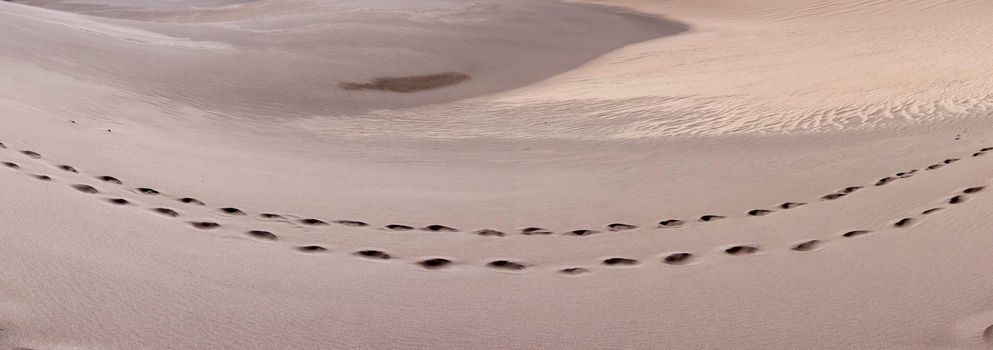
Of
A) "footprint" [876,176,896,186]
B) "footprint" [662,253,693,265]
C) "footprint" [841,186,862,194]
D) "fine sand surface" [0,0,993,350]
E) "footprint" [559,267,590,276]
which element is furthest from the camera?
"footprint" [876,176,896,186]

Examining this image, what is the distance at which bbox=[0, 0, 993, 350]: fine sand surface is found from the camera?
2822 mm

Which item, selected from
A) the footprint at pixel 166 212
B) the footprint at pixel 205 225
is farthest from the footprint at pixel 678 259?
the footprint at pixel 166 212

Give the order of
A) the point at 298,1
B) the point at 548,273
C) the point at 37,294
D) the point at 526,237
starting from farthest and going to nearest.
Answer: the point at 298,1, the point at 526,237, the point at 548,273, the point at 37,294

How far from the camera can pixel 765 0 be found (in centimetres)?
2152

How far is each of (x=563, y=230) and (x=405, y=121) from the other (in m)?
4.93

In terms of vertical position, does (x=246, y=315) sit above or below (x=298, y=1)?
below

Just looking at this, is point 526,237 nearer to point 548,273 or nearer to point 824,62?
point 548,273

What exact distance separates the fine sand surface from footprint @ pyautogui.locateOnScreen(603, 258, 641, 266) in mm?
19

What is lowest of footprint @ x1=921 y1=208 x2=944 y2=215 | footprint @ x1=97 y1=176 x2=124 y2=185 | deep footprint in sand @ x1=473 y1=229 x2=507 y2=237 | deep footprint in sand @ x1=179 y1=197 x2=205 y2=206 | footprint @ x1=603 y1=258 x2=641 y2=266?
footprint @ x1=603 y1=258 x2=641 y2=266

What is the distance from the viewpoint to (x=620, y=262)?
3691mm

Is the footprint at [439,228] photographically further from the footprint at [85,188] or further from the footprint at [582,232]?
the footprint at [85,188]

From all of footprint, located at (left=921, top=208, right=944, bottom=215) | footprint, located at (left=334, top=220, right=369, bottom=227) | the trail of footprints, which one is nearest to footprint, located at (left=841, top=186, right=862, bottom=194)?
the trail of footprints

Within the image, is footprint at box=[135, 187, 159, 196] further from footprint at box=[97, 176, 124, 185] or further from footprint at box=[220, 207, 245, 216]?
footprint at box=[220, 207, 245, 216]

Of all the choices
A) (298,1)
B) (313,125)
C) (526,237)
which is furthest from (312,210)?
(298,1)
